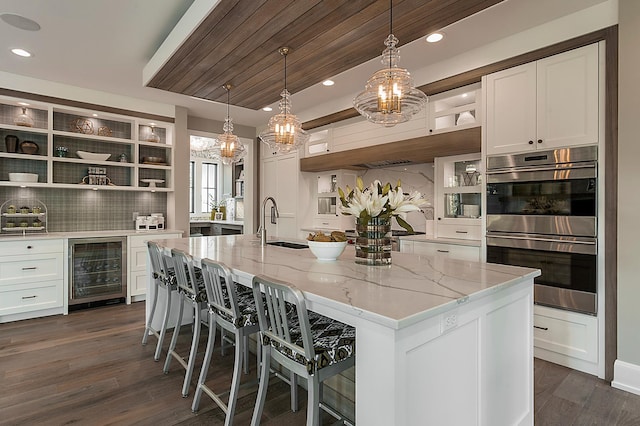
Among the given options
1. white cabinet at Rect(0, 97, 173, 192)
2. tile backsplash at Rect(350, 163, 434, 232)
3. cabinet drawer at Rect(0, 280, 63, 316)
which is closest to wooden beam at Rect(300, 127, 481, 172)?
tile backsplash at Rect(350, 163, 434, 232)

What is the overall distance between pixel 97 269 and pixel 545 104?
5.06 meters

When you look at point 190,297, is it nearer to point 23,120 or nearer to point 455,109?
point 455,109

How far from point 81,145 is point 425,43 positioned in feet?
14.6

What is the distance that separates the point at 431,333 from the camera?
121 centimetres

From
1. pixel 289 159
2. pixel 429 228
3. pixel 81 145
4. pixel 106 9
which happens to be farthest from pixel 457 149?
pixel 81 145

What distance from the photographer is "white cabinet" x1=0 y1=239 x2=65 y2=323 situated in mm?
3664

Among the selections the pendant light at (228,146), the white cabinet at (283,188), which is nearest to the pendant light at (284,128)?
the pendant light at (228,146)

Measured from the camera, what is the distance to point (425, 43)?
3.11 meters

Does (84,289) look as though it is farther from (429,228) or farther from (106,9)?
(429,228)

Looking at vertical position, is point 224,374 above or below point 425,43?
below

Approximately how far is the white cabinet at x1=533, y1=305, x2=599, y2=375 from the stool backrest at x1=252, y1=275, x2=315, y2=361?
7.53 ft

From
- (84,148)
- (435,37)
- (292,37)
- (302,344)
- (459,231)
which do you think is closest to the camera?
(302,344)

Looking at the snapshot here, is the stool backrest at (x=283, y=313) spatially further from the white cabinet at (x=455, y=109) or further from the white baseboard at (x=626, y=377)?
the white cabinet at (x=455, y=109)

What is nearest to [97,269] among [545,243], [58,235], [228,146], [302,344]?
[58,235]
